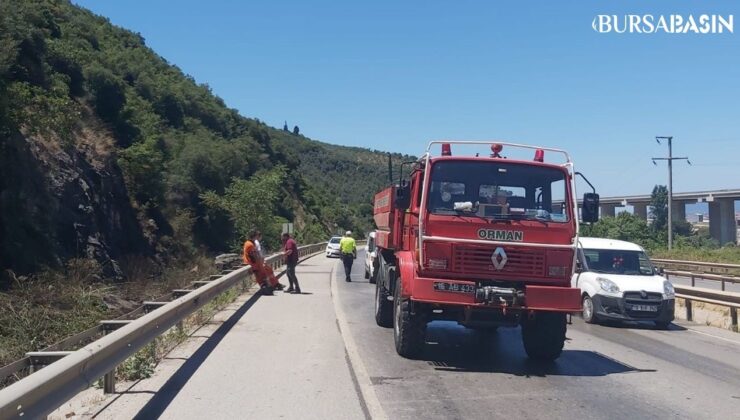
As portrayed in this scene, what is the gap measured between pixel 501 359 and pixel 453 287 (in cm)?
172

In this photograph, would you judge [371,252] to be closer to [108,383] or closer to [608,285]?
[608,285]

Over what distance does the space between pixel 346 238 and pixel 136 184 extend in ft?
60.2

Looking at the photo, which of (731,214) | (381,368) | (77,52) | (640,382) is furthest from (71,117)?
(731,214)

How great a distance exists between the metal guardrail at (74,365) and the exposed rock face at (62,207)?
1468cm

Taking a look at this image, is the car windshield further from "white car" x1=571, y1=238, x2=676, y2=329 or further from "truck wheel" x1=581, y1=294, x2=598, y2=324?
"truck wheel" x1=581, y1=294, x2=598, y2=324

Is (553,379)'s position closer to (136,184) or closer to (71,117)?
(71,117)

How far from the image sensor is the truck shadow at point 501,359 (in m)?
9.39

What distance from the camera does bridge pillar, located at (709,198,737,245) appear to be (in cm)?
6369

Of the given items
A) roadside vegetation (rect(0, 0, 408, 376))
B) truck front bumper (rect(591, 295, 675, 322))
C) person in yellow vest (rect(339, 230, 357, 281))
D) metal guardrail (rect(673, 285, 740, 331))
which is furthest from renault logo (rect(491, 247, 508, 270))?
person in yellow vest (rect(339, 230, 357, 281))

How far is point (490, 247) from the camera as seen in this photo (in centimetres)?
923

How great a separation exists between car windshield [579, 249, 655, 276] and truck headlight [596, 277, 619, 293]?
25.2 inches

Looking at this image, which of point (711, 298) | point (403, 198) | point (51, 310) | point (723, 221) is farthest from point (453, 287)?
point (723, 221)

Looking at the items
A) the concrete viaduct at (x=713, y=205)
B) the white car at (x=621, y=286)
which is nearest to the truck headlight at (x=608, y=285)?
the white car at (x=621, y=286)

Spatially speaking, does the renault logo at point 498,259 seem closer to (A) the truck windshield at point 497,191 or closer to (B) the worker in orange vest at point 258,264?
(A) the truck windshield at point 497,191
